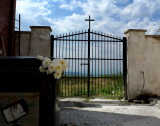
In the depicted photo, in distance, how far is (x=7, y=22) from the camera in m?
8.05

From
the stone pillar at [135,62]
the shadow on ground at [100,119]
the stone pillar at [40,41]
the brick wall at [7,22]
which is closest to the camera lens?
the shadow on ground at [100,119]

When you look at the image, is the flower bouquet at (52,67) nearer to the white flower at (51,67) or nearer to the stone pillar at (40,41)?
the white flower at (51,67)

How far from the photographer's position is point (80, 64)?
862 cm

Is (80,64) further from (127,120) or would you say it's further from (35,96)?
(35,96)

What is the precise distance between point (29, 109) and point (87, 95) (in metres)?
6.25

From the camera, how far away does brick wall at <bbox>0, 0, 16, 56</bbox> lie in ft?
24.8

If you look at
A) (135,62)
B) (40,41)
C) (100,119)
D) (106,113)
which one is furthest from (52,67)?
(135,62)

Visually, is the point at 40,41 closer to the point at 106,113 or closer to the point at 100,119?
the point at 106,113

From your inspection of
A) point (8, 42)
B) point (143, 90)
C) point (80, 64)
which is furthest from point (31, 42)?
point (143, 90)

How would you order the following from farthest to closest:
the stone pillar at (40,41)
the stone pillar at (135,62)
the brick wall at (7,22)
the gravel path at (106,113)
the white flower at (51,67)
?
the stone pillar at (135,62) → the stone pillar at (40,41) → the brick wall at (7,22) → the gravel path at (106,113) → the white flower at (51,67)

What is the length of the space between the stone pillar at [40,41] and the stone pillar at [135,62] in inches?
111

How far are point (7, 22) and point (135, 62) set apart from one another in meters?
4.55

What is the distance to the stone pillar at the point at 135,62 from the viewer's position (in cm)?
878

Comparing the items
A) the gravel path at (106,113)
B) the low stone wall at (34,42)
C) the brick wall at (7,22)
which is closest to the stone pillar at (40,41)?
the low stone wall at (34,42)
